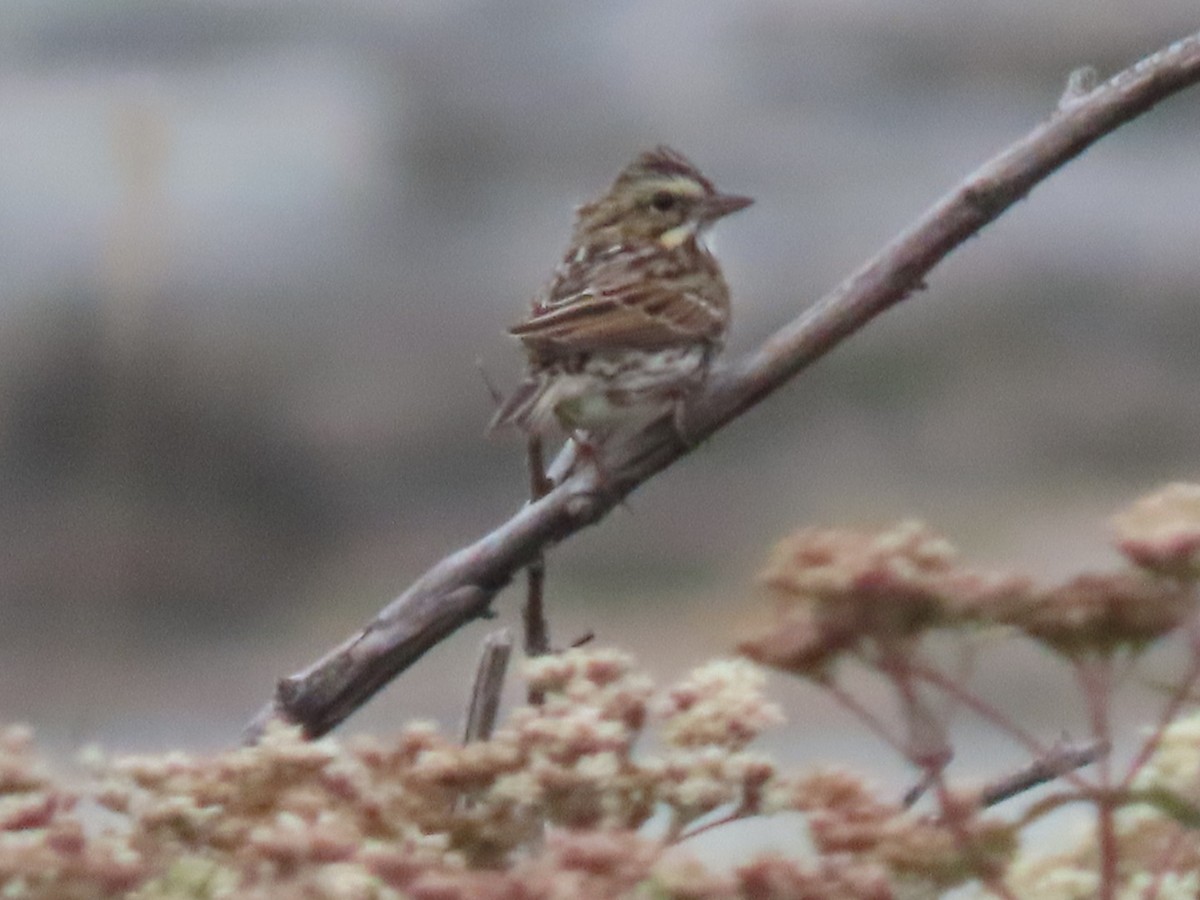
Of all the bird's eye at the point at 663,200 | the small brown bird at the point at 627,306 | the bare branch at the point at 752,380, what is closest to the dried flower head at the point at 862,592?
the bare branch at the point at 752,380

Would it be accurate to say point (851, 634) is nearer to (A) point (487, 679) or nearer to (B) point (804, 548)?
(B) point (804, 548)

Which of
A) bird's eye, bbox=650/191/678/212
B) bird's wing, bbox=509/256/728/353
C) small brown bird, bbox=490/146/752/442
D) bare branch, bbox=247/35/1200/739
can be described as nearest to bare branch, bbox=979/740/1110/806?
bare branch, bbox=247/35/1200/739

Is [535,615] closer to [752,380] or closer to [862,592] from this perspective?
[752,380]

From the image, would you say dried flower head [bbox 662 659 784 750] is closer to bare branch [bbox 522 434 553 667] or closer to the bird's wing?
bare branch [bbox 522 434 553 667]

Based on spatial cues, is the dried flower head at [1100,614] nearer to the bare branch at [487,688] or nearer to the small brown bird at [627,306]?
the bare branch at [487,688]

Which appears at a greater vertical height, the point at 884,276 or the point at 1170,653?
the point at 884,276

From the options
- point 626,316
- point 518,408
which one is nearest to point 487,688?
point 518,408

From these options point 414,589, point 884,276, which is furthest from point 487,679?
point 884,276
